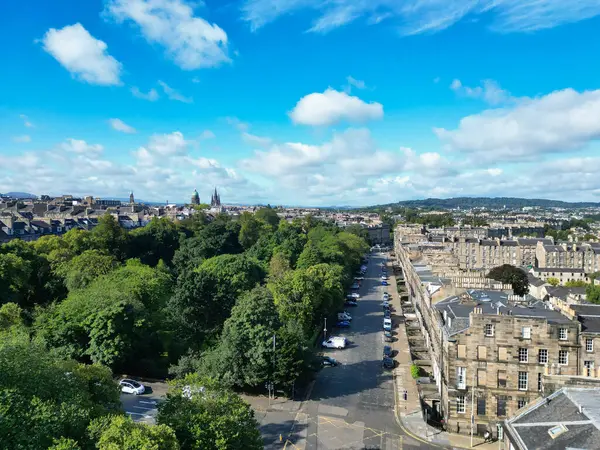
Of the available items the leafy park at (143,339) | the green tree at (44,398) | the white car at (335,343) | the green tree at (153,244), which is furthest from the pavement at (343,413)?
the green tree at (153,244)

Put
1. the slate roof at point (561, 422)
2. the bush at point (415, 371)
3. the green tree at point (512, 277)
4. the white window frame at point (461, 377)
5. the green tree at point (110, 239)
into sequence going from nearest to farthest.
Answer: the slate roof at point (561, 422) < the white window frame at point (461, 377) < the bush at point (415, 371) < the green tree at point (512, 277) < the green tree at point (110, 239)

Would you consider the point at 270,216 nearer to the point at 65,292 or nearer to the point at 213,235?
the point at 213,235

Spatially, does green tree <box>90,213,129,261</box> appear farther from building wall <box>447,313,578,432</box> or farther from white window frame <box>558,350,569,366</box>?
white window frame <box>558,350,569,366</box>

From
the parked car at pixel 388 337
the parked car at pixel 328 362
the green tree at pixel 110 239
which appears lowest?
the parked car at pixel 388 337

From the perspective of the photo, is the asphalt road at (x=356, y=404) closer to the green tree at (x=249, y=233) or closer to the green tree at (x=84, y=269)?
the green tree at (x=84, y=269)

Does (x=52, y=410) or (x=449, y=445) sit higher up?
(x=52, y=410)

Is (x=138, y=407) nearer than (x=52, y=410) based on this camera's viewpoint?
No

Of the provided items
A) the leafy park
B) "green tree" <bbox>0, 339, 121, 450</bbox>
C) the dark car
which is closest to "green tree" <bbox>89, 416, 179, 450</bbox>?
the leafy park

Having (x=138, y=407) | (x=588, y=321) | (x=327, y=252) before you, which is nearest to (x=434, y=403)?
(x=588, y=321)

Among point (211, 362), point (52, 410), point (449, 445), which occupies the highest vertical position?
point (52, 410)
